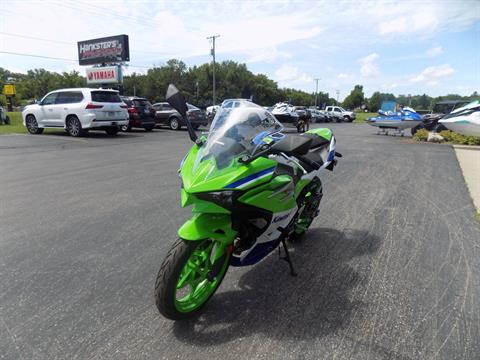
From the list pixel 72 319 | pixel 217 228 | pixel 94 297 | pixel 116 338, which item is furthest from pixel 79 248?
pixel 217 228

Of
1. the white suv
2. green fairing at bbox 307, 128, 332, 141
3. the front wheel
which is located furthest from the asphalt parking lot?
the white suv

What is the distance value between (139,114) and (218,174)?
1597cm

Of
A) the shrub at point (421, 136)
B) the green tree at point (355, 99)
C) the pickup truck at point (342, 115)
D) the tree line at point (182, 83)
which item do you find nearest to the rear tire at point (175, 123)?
the shrub at point (421, 136)

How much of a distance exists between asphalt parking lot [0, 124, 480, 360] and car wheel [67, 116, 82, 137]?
8184 mm

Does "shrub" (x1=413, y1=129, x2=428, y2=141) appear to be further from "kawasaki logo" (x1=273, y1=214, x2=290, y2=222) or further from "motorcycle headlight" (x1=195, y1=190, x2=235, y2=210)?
"motorcycle headlight" (x1=195, y1=190, x2=235, y2=210)

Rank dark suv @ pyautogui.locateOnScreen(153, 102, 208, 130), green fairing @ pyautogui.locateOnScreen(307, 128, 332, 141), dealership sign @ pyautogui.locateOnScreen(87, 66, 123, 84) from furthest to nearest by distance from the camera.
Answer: dealership sign @ pyautogui.locateOnScreen(87, 66, 123, 84) < dark suv @ pyautogui.locateOnScreen(153, 102, 208, 130) < green fairing @ pyautogui.locateOnScreen(307, 128, 332, 141)

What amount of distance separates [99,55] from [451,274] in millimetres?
40544

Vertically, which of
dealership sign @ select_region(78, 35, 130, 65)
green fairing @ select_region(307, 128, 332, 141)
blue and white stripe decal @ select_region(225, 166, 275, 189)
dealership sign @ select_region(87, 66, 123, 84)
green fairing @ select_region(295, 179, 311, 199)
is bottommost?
green fairing @ select_region(295, 179, 311, 199)

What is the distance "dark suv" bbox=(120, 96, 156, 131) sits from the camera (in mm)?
17094

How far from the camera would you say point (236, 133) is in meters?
2.52

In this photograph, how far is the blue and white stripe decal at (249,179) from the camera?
220cm

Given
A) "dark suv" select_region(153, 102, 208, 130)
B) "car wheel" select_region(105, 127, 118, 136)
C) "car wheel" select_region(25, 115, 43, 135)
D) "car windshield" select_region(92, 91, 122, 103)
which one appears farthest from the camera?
"dark suv" select_region(153, 102, 208, 130)

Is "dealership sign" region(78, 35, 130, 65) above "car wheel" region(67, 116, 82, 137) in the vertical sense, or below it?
above

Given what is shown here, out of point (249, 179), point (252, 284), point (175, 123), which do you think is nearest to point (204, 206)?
point (249, 179)
